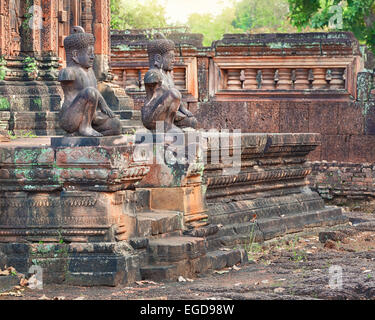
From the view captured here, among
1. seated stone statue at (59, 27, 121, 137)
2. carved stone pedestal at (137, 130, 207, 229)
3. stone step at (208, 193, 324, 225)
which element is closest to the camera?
seated stone statue at (59, 27, 121, 137)

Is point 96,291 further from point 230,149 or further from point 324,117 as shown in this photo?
point 324,117

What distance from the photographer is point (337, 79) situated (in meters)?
13.5

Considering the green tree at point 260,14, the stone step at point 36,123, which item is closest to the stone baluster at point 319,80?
the stone step at point 36,123

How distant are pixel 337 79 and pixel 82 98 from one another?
6.87 metres

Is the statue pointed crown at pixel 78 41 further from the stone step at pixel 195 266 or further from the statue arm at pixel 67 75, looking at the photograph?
the stone step at pixel 195 266

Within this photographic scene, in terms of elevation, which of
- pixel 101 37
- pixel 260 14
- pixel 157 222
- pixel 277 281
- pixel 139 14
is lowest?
pixel 277 281

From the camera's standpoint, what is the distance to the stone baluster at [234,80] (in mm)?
13852

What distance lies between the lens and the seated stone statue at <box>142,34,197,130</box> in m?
8.46

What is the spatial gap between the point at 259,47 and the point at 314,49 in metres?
0.82

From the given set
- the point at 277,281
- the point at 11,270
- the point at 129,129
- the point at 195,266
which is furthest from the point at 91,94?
the point at 129,129

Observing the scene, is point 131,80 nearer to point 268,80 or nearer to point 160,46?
point 268,80

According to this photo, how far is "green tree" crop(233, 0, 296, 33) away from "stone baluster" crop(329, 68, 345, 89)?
42311 millimetres

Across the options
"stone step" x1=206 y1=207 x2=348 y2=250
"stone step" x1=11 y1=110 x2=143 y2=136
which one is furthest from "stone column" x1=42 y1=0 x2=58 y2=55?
"stone step" x1=206 y1=207 x2=348 y2=250

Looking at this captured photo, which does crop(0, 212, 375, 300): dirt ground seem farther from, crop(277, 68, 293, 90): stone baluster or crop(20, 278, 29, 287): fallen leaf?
crop(277, 68, 293, 90): stone baluster
